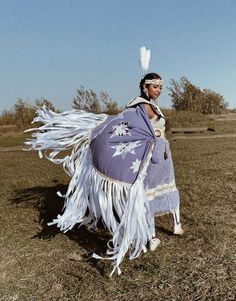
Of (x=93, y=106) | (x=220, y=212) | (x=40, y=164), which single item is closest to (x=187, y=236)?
(x=220, y=212)

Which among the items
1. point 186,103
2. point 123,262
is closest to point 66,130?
point 123,262

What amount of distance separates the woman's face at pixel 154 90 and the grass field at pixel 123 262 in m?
1.47

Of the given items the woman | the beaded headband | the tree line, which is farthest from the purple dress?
the tree line

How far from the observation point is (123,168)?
400 centimetres

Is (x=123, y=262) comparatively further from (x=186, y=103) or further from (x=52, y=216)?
(x=186, y=103)

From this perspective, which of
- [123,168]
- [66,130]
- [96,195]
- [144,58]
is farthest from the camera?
[66,130]

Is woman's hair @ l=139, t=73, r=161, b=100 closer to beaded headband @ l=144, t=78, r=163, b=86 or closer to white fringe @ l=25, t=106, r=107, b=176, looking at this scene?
beaded headband @ l=144, t=78, r=163, b=86

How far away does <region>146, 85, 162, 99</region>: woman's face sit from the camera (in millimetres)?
4230

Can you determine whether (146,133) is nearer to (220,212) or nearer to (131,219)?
(131,219)

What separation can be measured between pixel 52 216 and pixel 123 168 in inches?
76.8

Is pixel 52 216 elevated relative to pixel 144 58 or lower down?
lower down

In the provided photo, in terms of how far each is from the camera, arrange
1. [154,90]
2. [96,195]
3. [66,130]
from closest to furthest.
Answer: [96,195], [154,90], [66,130]

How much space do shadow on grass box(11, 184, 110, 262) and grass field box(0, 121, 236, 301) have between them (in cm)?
1

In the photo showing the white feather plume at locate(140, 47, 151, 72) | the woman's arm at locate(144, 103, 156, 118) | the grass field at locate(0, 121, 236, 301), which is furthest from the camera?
the white feather plume at locate(140, 47, 151, 72)
